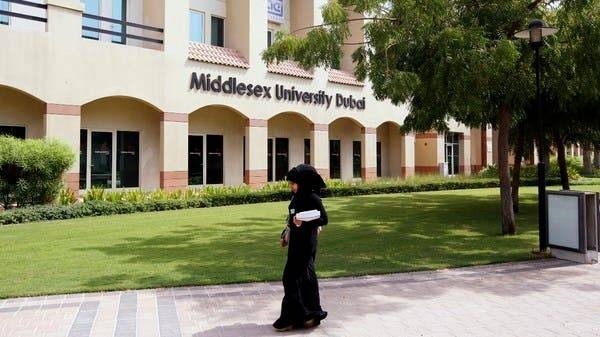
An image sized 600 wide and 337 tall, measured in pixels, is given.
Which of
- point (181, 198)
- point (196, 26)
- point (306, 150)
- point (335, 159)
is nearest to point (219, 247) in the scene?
point (181, 198)

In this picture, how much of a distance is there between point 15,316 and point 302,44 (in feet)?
22.7

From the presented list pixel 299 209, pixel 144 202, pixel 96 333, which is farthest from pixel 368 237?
pixel 144 202

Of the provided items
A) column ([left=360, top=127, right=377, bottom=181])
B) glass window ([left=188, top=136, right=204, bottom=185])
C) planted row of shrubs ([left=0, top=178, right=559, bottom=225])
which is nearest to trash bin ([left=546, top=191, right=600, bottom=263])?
planted row of shrubs ([left=0, top=178, right=559, bottom=225])

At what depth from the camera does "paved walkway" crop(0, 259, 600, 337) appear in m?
5.29

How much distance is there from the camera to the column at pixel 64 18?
15492mm

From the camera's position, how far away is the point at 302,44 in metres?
10.4

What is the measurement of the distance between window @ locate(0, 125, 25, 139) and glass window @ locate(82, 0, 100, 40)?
12.4ft

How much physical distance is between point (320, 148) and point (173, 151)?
747cm

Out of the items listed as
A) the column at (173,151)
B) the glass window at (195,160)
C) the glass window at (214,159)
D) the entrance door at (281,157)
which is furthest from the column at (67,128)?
the entrance door at (281,157)

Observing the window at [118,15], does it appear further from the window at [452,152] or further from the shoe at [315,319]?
the window at [452,152]

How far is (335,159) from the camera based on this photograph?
26797 millimetres

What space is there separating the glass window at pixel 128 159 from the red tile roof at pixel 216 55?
366cm

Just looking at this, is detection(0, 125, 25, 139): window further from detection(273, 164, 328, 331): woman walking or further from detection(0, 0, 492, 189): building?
detection(273, 164, 328, 331): woman walking

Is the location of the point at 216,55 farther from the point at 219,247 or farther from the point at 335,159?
the point at 219,247
